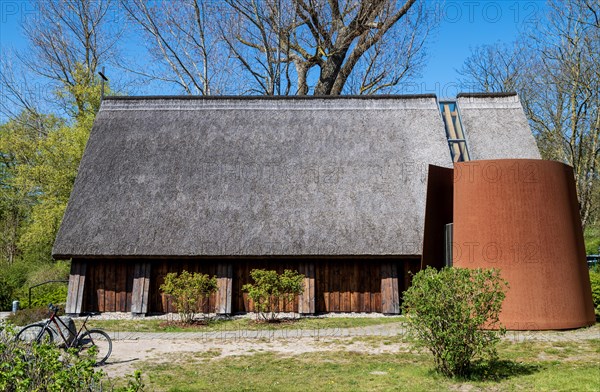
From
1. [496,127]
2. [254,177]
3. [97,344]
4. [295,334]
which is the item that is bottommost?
[97,344]

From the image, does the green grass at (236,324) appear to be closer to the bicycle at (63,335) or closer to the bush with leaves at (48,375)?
the bicycle at (63,335)

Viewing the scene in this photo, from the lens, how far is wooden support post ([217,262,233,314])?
15344 mm

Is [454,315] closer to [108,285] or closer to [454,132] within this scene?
[108,285]

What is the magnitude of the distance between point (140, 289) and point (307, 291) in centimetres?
471

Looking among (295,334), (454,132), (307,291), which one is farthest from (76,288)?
(454,132)

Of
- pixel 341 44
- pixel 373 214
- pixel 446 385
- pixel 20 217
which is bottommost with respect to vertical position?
pixel 446 385

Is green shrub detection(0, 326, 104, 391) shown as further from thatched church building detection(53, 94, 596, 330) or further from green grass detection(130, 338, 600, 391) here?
thatched church building detection(53, 94, 596, 330)

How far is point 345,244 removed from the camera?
1510cm

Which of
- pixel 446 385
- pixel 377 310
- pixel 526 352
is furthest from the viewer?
pixel 377 310

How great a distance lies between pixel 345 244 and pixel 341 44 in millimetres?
14135

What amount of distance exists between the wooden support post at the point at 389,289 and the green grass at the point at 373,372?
4.84 meters

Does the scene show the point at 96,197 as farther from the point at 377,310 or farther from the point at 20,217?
the point at 20,217

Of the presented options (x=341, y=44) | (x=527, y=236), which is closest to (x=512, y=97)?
(x=527, y=236)

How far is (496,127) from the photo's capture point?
17.5m
